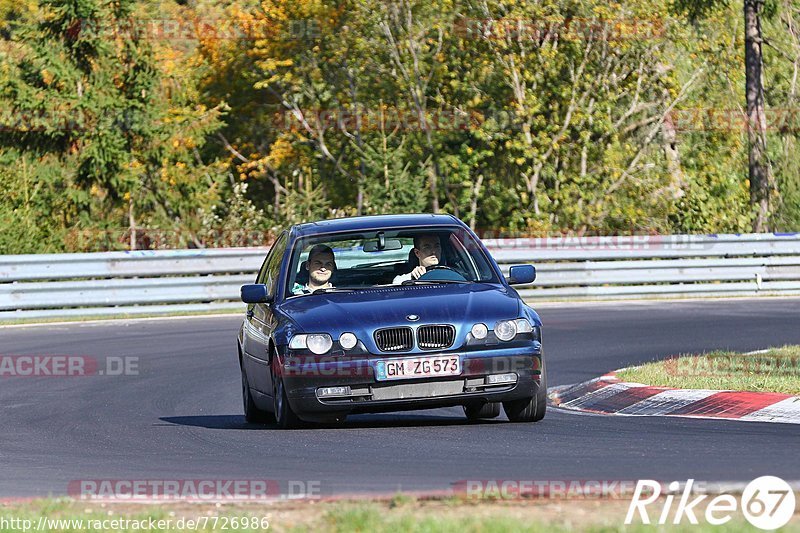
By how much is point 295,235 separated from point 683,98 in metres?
24.4

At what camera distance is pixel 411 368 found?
Result: 9539mm

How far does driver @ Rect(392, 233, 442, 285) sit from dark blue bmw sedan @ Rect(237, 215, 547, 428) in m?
0.01

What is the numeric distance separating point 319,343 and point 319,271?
1160 mm

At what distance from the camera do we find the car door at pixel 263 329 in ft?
34.8

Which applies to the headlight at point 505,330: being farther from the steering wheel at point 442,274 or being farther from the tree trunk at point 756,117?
the tree trunk at point 756,117

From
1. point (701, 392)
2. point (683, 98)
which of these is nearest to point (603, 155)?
point (683, 98)

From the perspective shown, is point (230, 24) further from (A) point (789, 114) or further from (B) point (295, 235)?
(B) point (295, 235)

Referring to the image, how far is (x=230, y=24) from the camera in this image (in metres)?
45.8

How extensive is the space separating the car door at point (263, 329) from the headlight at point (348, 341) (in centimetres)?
91

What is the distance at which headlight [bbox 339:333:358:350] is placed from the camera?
9602mm

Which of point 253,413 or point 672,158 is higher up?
point 253,413

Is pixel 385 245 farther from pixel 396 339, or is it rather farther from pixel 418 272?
pixel 396 339

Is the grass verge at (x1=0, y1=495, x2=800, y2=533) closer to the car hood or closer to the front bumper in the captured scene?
the front bumper

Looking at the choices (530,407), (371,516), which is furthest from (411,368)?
(371,516)
